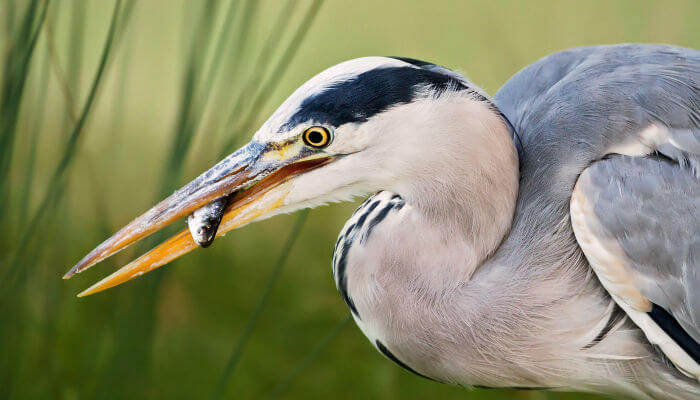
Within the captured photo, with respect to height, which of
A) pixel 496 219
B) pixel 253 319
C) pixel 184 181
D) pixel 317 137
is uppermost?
pixel 317 137

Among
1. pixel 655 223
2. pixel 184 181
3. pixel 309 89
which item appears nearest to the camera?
pixel 309 89

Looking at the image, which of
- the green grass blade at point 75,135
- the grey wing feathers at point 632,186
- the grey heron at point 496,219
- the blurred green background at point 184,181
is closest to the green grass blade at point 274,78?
the blurred green background at point 184,181

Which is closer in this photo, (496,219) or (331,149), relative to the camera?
(331,149)

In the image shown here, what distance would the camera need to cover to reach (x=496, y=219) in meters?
1.42

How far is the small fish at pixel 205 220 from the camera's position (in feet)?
4.31

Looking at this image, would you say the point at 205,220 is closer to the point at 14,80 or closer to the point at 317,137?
the point at 317,137

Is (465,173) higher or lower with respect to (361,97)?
lower

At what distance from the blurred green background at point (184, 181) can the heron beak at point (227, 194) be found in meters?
0.07

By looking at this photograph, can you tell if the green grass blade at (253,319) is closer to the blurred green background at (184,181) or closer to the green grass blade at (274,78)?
the blurred green background at (184,181)

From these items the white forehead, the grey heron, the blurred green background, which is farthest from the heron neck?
the blurred green background

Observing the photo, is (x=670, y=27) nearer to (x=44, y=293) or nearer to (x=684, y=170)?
(x=684, y=170)

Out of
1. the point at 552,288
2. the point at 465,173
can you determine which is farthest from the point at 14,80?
the point at 552,288

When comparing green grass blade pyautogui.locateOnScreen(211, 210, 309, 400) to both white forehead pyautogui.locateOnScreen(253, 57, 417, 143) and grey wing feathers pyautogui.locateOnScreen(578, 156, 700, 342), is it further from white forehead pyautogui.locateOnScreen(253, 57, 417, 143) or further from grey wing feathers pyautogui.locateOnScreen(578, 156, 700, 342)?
grey wing feathers pyautogui.locateOnScreen(578, 156, 700, 342)

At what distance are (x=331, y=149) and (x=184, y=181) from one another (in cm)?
108
